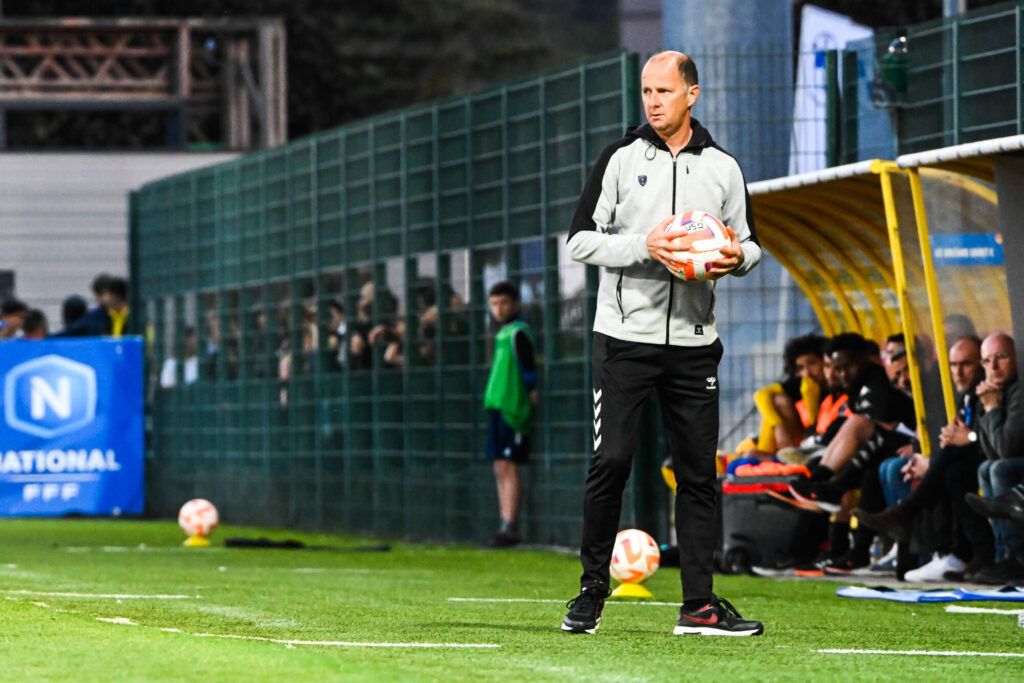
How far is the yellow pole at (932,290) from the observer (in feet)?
41.3

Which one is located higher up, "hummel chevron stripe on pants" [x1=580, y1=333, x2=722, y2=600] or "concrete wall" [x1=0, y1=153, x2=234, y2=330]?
"concrete wall" [x1=0, y1=153, x2=234, y2=330]

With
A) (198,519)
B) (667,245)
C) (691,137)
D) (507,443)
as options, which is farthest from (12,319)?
(667,245)

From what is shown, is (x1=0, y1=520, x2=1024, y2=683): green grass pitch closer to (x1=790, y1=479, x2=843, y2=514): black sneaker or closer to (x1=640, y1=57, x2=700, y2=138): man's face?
(x1=790, y1=479, x2=843, y2=514): black sneaker

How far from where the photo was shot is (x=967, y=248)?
41.4 ft

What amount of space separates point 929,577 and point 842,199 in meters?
2.49

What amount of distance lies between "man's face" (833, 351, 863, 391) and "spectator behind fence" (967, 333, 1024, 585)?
174 cm

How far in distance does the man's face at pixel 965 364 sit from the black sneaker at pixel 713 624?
4.50 m

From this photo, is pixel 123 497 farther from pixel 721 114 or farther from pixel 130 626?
pixel 130 626

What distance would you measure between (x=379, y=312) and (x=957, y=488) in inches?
330

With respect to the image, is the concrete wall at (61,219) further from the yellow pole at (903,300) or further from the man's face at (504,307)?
the yellow pole at (903,300)

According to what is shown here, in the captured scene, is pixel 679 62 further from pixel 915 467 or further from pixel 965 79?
pixel 965 79

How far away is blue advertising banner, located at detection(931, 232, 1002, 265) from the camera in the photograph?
1240 centimetres

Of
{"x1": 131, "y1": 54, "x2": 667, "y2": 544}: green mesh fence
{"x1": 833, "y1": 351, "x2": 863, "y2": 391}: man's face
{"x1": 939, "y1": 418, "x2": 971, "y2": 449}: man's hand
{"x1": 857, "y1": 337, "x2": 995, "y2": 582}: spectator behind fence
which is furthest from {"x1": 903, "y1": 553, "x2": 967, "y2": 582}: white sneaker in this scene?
{"x1": 131, "y1": 54, "x2": 667, "y2": 544}: green mesh fence

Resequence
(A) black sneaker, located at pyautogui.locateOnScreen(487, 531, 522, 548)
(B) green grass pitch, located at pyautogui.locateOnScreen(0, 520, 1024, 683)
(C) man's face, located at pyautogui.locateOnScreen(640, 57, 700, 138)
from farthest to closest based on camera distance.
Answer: (A) black sneaker, located at pyautogui.locateOnScreen(487, 531, 522, 548), (C) man's face, located at pyautogui.locateOnScreen(640, 57, 700, 138), (B) green grass pitch, located at pyautogui.locateOnScreen(0, 520, 1024, 683)
